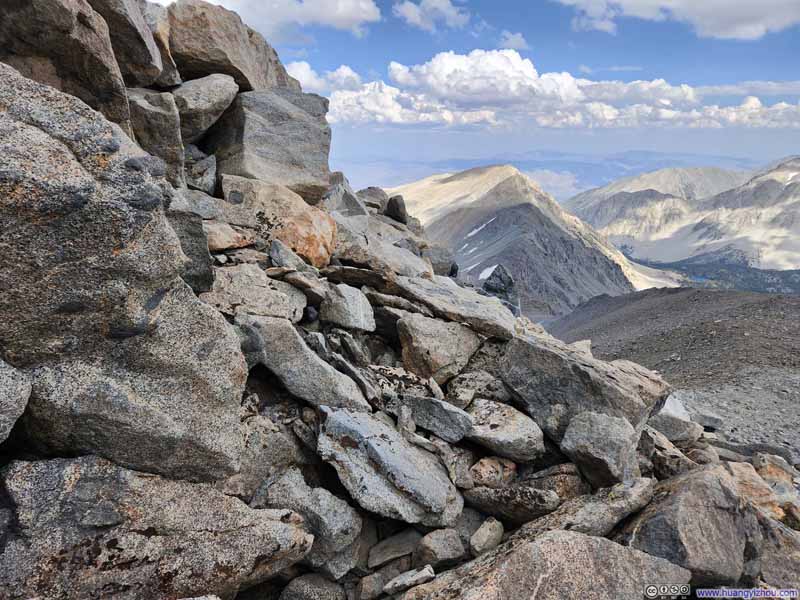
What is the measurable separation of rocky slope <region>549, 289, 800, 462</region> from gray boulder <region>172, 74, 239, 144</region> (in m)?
26.1

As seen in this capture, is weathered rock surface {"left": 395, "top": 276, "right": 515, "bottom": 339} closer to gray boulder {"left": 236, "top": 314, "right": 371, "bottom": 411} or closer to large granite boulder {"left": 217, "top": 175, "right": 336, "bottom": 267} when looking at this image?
large granite boulder {"left": 217, "top": 175, "right": 336, "bottom": 267}

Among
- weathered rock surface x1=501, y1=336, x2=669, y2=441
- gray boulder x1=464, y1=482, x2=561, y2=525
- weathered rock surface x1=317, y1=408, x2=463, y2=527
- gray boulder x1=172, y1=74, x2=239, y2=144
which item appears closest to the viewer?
weathered rock surface x1=317, y1=408, x2=463, y2=527

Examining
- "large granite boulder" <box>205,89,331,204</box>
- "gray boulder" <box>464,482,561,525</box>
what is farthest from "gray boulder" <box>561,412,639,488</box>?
"large granite boulder" <box>205,89,331,204</box>

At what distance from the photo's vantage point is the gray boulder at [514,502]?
424 inches

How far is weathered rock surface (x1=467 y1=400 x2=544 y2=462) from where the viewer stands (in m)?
11.9

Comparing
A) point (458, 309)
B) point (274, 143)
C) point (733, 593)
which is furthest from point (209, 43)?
point (733, 593)

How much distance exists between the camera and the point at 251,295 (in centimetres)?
1255

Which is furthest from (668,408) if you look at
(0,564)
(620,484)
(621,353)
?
(621,353)

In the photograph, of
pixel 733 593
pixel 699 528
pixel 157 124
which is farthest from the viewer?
pixel 157 124

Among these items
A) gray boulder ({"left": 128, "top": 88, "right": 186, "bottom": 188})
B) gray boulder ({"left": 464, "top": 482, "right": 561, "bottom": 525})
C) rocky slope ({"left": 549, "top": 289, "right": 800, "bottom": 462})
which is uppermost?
gray boulder ({"left": 128, "top": 88, "right": 186, "bottom": 188})

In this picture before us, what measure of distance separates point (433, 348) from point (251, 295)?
5.26 metres

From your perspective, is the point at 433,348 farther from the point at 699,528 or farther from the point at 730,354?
the point at 730,354

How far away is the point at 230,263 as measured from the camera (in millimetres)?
13789

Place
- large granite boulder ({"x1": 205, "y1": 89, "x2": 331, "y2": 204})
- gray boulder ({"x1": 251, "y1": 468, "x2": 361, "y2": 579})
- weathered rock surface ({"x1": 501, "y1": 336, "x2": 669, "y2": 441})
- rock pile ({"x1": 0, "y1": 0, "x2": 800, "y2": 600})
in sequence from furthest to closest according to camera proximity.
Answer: large granite boulder ({"x1": 205, "y1": 89, "x2": 331, "y2": 204})
weathered rock surface ({"x1": 501, "y1": 336, "x2": 669, "y2": 441})
gray boulder ({"x1": 251, "y1": 468, "x2": 361, "y2": 579})
rock pile ({"x1": 0, "y1": 0, "x2": 800, "y2": 600})
